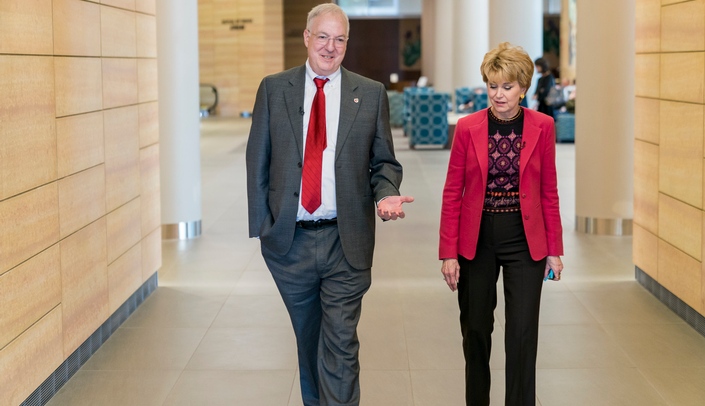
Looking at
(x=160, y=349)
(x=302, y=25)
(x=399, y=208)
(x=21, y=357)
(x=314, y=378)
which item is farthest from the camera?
(x=302, y=25)

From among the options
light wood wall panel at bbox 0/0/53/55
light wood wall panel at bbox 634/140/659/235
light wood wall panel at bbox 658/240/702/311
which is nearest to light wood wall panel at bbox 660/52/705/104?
light wood wall panel at bbox 634/140/659/235

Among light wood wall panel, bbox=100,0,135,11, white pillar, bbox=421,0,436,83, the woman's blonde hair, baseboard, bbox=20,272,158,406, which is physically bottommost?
baseboard, bbox=20,272,158,406

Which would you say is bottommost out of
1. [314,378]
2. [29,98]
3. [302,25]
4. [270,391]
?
[270,391]

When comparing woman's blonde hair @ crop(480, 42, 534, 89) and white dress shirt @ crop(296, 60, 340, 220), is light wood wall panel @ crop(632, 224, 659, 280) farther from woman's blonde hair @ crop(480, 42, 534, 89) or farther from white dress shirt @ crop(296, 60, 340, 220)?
white dress shirt @ crop(296, 60, 340, 220)

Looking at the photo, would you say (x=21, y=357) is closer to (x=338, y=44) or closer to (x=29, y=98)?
(x=29, y=98)

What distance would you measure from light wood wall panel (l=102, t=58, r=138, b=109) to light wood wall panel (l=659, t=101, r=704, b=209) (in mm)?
3603

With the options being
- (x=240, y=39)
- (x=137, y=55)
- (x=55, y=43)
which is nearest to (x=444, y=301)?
(x=137, y=55)

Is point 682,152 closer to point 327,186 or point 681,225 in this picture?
point 681,225

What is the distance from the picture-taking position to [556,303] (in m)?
7.14

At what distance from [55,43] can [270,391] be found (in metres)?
2.09

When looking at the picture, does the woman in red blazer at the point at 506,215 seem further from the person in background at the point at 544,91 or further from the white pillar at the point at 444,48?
the white pillar at the point at 444,48

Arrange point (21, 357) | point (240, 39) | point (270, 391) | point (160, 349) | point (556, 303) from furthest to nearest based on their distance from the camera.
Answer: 1. point (240, 39)
2. point (556, 303)
3. point (160, 349)
4. point (270, 391)
5. point (21, 357)

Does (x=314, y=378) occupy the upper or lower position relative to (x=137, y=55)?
lower

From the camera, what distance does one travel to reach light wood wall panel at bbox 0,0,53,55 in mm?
4391
